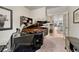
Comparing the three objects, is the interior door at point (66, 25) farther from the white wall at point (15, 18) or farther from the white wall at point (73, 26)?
the white wall at point (15, 18)

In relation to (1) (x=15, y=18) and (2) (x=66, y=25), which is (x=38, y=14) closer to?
(1) (x=15, y=18)

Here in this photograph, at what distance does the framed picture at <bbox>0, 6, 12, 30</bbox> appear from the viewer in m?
1.74

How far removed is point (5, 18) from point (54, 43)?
898 mm

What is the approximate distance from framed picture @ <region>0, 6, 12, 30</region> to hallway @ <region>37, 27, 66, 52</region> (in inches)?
25.2

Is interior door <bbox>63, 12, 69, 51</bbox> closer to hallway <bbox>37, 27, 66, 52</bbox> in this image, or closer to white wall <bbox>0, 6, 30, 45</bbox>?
hallway <bbox>37, 27, 66, 52</bbox>

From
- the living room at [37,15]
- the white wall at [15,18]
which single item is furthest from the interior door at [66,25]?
the white wall at [15,18]

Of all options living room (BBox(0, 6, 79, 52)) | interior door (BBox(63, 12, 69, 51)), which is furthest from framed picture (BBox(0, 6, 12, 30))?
interior door (BBox(63, 12, 69, 51))

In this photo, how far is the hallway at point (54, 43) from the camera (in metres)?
1.83

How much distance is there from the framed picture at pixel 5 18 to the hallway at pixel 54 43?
641 mm

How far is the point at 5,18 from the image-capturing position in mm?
1760

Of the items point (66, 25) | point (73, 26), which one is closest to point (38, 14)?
point (66, 25)
